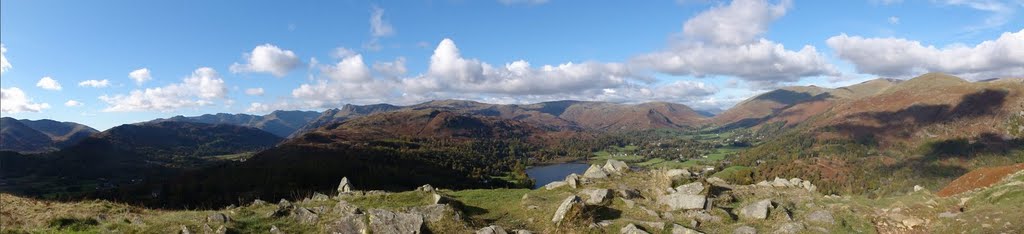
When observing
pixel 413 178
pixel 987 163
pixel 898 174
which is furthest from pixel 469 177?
pixel 987 163

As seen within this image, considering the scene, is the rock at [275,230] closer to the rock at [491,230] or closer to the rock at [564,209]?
the rock at [491,230]

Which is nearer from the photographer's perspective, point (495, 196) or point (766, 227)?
point (766, 227)

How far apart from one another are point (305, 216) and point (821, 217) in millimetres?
21227

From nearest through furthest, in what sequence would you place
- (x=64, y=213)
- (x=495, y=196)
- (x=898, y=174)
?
(x=64, y=213), (x=495, y=196), (x=898, y=174)

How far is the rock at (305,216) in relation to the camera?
728 inches

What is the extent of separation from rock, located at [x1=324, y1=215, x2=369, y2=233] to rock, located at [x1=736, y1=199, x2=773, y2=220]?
51.8ft

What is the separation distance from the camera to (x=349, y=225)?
691 inches

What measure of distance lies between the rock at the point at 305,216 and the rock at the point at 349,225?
1.32m

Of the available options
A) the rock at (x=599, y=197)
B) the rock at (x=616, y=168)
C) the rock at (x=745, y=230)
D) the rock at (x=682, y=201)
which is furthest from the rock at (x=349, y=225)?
the rock at (x=616, y=168)

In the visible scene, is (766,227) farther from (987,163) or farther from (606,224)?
(987,163)

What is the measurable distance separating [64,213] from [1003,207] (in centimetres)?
3674

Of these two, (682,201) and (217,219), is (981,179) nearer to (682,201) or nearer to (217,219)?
(682,201)

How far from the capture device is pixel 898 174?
633 feet

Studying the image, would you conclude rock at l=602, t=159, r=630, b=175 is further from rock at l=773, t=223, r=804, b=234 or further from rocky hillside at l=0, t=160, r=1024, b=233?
rock at l=773, t=223, r=804, b=234
